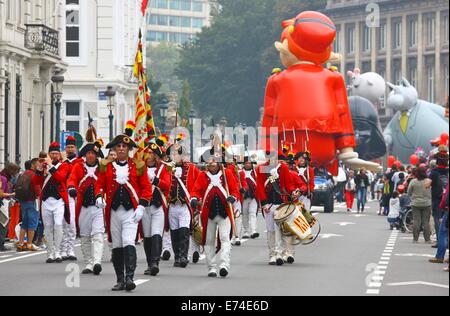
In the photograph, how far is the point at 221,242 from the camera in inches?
885

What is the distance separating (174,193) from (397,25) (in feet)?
335

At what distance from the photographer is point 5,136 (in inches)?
1806

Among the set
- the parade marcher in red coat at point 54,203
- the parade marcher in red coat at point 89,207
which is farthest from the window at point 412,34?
the parade marcher in red coat at point 89,207

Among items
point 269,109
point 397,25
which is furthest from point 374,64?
point 269,109

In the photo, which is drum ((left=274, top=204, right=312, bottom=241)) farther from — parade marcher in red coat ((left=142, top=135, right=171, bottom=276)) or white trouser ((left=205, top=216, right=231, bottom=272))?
white trouser ((left=205, top=216, right=231, bottom=272))

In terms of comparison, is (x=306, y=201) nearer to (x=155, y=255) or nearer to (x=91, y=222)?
(x=91, y=222)

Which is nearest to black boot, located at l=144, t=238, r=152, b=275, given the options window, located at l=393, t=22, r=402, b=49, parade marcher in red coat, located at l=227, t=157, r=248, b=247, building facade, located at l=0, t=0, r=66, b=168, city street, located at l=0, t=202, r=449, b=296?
city street, located at l=0, t=202, r=449, b=296

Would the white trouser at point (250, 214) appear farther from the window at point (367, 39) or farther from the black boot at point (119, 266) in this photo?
the window at point (367, 39)

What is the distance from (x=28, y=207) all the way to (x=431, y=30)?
314ft

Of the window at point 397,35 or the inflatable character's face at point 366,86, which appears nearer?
the inflatable character's face at point 366,86

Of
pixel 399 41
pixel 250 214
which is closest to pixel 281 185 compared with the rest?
pixel 250 214

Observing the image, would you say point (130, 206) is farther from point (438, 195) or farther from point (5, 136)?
point (5, 136)

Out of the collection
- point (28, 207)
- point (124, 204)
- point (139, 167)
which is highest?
point (139, 167)

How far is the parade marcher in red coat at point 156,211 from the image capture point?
22719 mm
